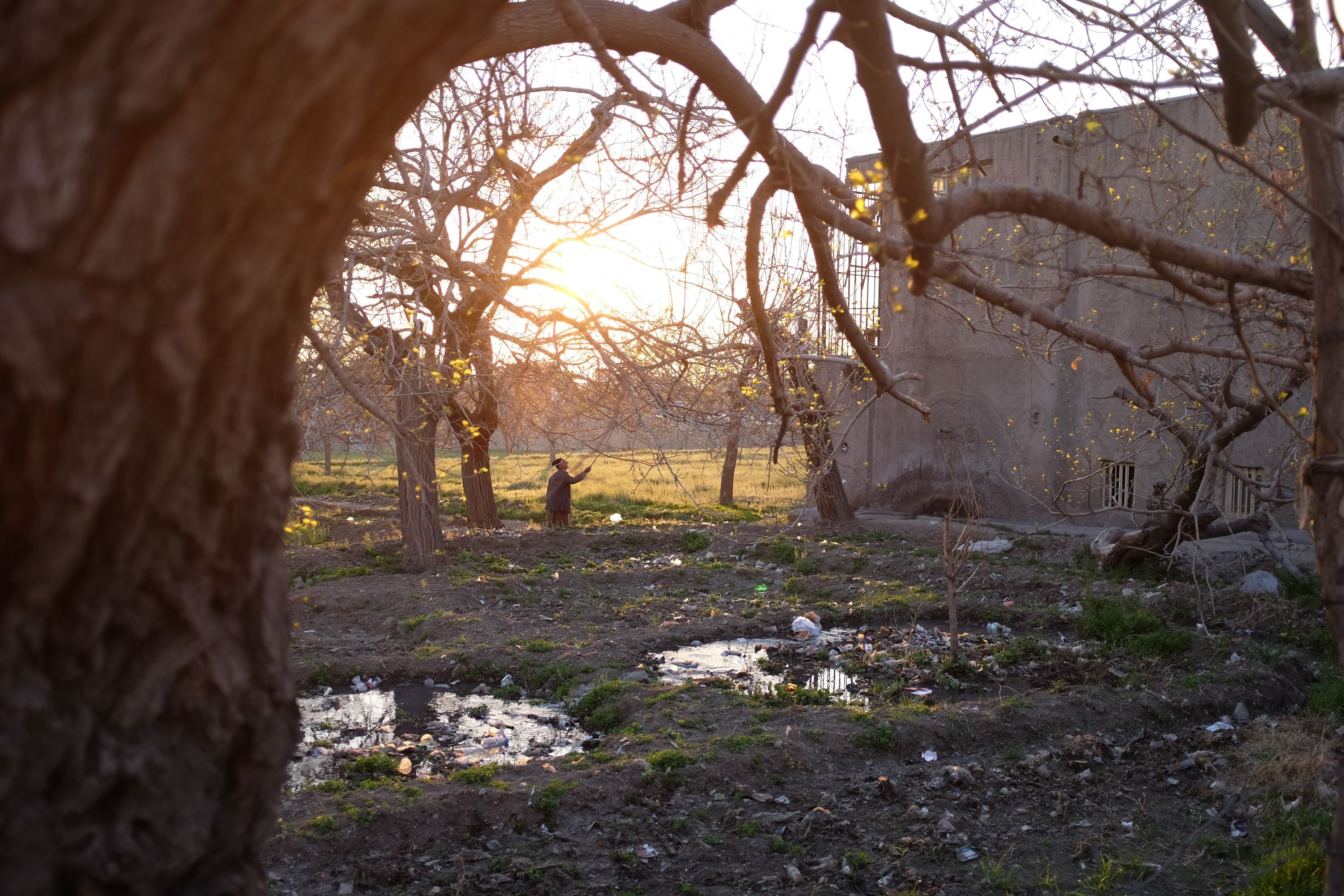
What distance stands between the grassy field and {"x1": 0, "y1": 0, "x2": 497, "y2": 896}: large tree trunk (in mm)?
9276

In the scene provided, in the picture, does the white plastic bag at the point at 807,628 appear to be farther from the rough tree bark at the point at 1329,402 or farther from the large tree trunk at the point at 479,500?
the large tree trunk at the point at 479,500

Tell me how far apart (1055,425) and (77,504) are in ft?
48.7

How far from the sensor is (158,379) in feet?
4.57

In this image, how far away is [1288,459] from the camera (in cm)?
817

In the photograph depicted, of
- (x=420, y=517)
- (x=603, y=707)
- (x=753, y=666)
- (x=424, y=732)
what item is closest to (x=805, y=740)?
(x=603, y=707)

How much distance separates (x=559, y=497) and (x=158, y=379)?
14.1 metres

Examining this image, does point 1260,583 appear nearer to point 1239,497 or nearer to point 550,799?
point 1239,497

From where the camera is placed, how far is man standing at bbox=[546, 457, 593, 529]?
15.0m


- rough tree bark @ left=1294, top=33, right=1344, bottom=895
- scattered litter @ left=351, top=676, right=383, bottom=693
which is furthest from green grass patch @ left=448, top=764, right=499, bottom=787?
rough tree bark @ left=1294, top=33, right=1344, bottom=895

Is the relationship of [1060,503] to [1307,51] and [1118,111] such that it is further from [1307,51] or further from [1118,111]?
[1307,51]

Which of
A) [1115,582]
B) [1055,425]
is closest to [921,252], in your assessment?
[1115,582]

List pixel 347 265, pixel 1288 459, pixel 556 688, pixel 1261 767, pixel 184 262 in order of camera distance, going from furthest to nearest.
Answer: pixel 1288 459 → pixel 556 688 → pixel 347 265 → pixel 1261 767 → pixel 184 262

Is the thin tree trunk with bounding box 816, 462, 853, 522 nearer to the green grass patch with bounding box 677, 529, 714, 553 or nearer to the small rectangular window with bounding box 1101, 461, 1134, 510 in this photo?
the green grass patch with bounding box 677, 529, 714, 553

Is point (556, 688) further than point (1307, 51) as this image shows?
Yes
